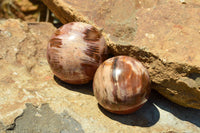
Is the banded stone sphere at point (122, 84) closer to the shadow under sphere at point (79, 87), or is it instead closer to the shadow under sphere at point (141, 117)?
the shadow under sphere at point (141, 117)

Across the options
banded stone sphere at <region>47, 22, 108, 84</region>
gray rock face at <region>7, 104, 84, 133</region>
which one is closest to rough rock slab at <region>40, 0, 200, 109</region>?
banded stone sphere at <region>47, 22, 108, 84</region>

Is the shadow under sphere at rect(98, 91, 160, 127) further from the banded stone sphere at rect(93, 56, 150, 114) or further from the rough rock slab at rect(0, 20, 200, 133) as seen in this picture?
the banded stone sphere at rect(93, 56, 150, 114)

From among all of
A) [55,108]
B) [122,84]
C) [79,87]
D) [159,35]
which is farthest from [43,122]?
[159,35]

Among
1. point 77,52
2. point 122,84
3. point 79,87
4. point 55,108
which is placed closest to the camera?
point 122,84

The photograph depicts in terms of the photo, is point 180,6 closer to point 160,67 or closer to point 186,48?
point 186,48

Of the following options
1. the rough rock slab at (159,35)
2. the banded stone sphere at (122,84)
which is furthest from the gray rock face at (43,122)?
the rough rock slab at (159,35)

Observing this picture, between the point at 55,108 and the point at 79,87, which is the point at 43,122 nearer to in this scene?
the point at 55,108
